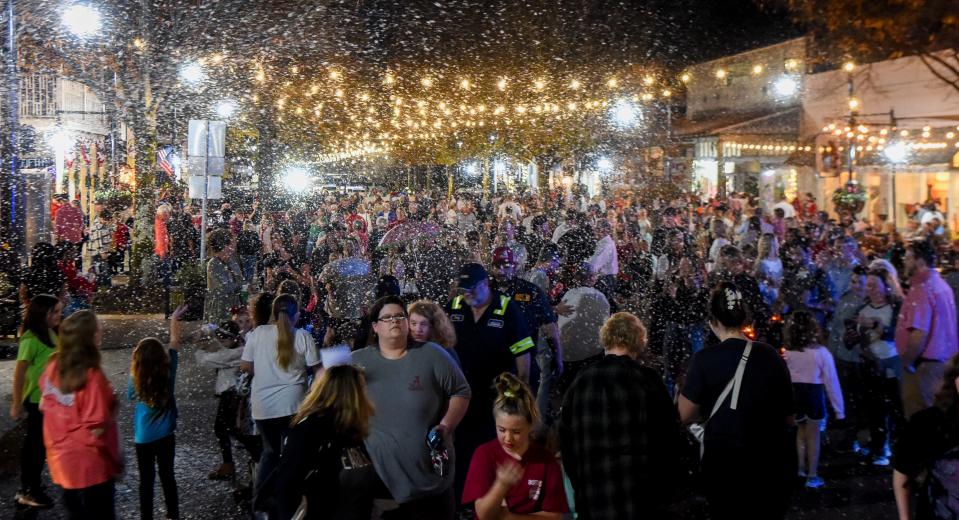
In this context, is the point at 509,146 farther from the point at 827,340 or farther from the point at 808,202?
the point at 827,340

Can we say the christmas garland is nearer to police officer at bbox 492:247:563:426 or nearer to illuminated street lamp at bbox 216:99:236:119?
police officer at bbox 492:247:563:426

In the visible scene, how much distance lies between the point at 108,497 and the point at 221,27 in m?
24.1

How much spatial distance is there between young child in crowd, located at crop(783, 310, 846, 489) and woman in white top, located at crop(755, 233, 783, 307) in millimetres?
2829

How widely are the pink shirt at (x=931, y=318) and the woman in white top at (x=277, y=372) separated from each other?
4259mm

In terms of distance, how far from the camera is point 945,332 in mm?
6078

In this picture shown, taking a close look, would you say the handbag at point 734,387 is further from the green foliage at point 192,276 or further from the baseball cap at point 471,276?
the green foliage at point 192,276

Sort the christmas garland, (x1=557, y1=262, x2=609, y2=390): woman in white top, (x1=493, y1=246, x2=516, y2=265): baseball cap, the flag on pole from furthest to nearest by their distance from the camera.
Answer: the flag on pole
the christmas garland
(x1=557, y1=262, x2=609, y2=390): woman in white top
(x1=493, y1=246, x2=516, y2=265): baseball cap

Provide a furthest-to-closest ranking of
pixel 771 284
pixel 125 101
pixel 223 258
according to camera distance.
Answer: pixel 125 101 < pixel 223 258 < pixel 771 284

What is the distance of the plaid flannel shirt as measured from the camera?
11.4 feet

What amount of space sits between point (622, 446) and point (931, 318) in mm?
3728

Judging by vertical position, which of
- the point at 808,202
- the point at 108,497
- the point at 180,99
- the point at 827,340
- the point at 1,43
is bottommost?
the point at 108,497

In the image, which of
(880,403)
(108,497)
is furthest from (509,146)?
(108,497)

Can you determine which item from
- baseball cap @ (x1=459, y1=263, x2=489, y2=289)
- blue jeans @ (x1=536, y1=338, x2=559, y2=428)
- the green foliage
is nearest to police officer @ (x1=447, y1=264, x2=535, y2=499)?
baseball cap @ (x1=459, y1=263, x2=489, y2=289)

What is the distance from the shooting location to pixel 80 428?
448 cm
